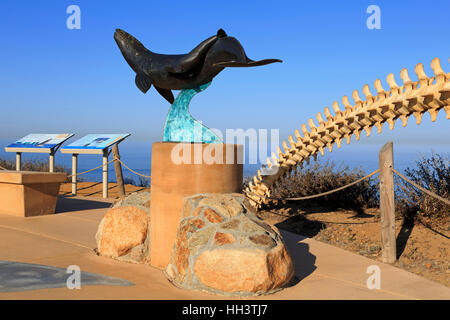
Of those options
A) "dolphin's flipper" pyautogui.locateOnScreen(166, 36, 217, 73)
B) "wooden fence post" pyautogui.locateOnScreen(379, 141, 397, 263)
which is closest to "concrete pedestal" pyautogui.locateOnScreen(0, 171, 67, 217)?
"dolphin's flipper" pyautogui.locateOnScreen(166, 36, 217, 73)

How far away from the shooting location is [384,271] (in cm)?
490

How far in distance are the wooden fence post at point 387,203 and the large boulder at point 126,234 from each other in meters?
3.21

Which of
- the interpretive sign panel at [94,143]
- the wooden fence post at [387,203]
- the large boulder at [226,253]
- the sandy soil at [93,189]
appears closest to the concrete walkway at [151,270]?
the large boulder at [226,253]

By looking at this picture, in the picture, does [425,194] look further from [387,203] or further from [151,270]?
[151,270]

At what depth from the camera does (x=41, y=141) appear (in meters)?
12.0

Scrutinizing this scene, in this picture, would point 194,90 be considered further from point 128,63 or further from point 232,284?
point 232,284

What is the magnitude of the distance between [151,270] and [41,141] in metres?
8.92

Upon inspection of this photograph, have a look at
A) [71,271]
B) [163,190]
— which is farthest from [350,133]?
[71,271]

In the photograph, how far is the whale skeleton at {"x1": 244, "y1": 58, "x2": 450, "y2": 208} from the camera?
5148 mm

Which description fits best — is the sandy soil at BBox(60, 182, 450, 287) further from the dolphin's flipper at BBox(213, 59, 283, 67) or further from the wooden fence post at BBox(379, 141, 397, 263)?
the dolphin's flipper at BBox(213, 59, 283, 67)

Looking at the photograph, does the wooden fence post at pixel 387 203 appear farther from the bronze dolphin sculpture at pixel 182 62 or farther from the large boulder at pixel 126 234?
the large boulder at pixel 126 234

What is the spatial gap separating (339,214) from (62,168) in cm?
1499

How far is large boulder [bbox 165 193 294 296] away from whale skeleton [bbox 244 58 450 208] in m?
2.06

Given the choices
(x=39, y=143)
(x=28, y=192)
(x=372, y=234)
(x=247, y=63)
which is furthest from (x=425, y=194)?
(x=39, y=143)
